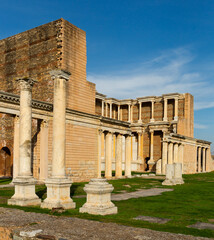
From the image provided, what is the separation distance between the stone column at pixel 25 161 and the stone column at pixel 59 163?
105cm

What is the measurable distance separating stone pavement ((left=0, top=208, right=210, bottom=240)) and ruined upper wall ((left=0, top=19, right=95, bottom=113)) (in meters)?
19.1

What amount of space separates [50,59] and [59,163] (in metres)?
17.2

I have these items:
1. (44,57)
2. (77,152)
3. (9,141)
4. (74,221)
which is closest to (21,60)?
(44,57)

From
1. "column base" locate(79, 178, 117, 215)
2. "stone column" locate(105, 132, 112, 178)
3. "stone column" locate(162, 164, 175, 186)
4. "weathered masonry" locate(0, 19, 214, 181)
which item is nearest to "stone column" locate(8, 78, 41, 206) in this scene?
"column base" locate(79, 178, 117, 215)

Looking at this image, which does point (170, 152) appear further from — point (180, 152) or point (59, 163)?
point (59, 163)

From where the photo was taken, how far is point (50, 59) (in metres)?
27.6

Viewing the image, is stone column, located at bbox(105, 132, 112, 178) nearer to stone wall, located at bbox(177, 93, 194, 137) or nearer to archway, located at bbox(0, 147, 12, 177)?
archway, located at bbox(0, 147, 12, 177)

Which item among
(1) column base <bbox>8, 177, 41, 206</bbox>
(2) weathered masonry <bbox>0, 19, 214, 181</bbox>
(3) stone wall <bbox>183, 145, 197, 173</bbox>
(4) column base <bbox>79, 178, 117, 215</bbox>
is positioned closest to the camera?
(4) column base <bbox>79, 178, 117, 215</bbox>

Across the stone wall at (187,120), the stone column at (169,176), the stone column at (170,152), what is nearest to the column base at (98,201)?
the stone column at (169,176)

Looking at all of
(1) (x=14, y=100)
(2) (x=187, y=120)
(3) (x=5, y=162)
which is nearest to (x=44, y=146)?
(1) (x=14, y=100)

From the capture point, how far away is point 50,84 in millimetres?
26891

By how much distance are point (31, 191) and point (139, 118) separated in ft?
146

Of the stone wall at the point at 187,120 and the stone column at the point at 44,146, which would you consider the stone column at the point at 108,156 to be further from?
the stone wall at the point at 187,120

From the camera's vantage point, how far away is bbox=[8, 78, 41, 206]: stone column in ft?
40.9
